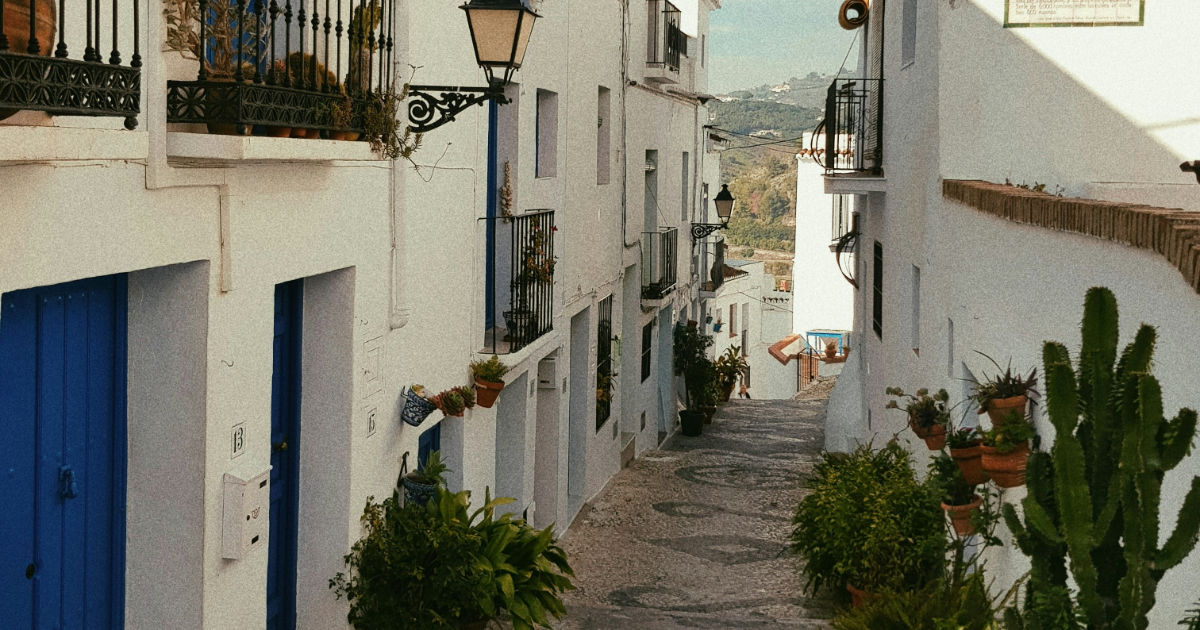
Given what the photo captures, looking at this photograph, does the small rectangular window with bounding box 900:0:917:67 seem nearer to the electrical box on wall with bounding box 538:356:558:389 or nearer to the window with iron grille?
the electrical box on wall with bounding box 538:356:558:389

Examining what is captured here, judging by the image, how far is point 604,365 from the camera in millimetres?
18016

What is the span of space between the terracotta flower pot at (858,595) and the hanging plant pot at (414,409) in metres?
3.83

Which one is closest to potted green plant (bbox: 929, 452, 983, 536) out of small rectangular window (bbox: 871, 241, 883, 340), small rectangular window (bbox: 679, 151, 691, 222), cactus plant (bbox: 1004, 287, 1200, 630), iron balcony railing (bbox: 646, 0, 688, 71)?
cactus plant (bbox: 1004, 287, 1200, 630)

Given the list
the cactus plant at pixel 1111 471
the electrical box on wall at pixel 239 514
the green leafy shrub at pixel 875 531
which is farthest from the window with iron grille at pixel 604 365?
the cactus plant at pixel 1111 471

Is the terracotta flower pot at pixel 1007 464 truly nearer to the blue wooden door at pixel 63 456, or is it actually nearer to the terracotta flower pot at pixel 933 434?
the terracotta flower pot at pixel 933 434

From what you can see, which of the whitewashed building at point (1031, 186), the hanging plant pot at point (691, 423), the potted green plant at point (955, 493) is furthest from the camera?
the hanging plant pot at point (691, 423)

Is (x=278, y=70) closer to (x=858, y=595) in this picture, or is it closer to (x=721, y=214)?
(x=858, y=595)

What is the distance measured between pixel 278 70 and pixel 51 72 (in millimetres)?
2480

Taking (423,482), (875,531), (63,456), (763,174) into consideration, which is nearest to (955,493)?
(875,531)

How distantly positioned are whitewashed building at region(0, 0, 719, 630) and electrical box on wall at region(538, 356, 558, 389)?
149cm

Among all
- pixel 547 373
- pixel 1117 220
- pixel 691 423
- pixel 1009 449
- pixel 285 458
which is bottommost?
pixel 691 423

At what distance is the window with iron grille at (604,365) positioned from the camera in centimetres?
1755

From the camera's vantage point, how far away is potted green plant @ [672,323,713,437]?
24.8 meters

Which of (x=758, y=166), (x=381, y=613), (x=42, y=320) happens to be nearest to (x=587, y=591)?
(x=381, y=613)
